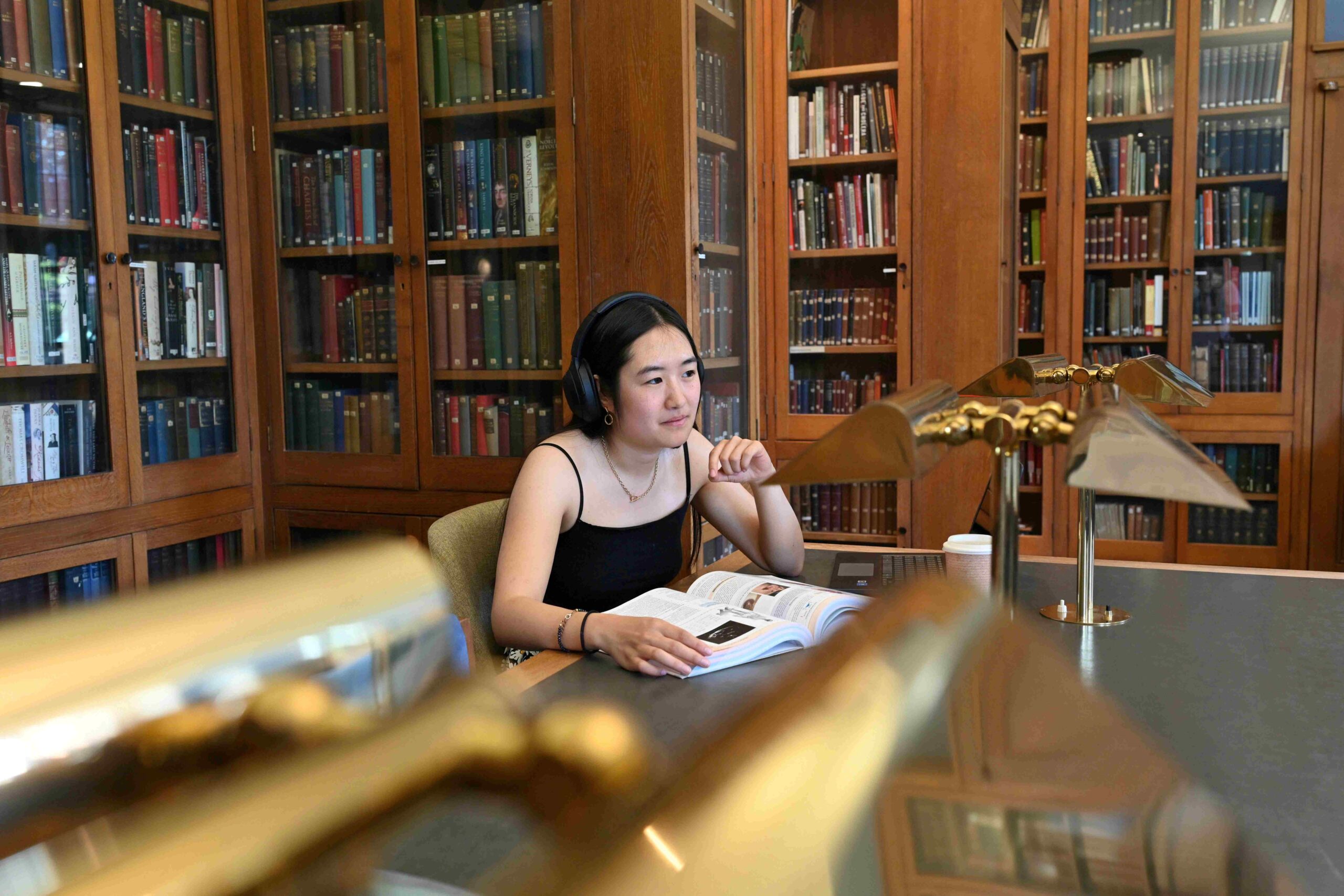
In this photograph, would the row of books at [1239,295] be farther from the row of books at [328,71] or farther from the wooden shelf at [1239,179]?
the row of books at [328,71]

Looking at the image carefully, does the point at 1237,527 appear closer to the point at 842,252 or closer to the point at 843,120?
the point at 842,252

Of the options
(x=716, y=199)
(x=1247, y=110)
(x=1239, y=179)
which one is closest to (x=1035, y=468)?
(x=1239, y=179)

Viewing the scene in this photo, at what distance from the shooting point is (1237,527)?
162 inches

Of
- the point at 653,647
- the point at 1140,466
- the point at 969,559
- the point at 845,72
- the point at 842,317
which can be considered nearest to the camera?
the point at 1140,466

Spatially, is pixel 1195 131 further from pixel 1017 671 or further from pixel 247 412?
pixel 1017 671

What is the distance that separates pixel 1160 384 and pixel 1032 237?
2.85m

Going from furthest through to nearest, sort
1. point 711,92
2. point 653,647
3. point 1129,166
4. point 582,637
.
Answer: point 1129,166
point 711,92
point 582,637
point 653,647

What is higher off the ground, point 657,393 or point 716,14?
point 716,14

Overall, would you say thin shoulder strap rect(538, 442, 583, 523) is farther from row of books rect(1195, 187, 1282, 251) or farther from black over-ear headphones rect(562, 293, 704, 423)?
row of books rect(1195, 187, 1282, 251)

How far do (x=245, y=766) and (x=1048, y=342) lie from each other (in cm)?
428

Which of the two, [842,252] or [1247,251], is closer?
[842,252]

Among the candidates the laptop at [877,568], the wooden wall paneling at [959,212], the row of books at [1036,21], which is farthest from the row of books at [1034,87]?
the laptop at [877,568]

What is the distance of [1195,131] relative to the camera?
13.1ft

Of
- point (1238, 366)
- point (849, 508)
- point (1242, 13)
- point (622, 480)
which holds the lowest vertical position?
point (849, 508)
